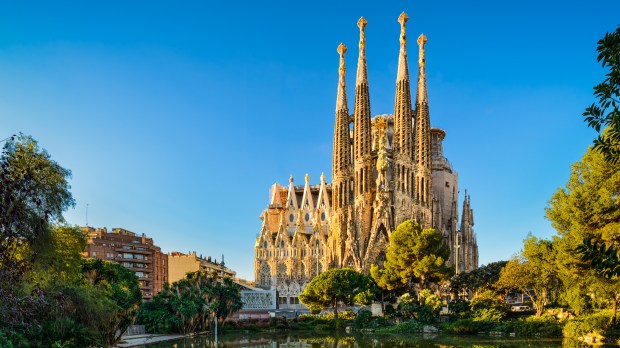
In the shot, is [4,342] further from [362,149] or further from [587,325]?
[362,149]

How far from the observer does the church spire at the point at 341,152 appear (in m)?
73.6

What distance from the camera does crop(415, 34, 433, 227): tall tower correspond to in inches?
2817

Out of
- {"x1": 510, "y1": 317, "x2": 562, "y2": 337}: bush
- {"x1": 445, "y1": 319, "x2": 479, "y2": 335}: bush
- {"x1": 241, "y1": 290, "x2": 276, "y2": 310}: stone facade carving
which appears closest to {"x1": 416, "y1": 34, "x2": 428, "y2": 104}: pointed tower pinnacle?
{"x1": 241, "y1": 290, "x2": 276, "y2": 310}: stone facade carving

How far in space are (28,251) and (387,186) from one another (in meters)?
51.6

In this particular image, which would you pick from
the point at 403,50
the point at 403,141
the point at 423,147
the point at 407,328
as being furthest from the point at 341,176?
the point at 407,328

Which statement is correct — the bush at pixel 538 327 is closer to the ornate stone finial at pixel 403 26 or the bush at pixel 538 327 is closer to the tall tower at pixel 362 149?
the tall tower at pixel 362 149

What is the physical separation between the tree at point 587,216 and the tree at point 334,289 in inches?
898

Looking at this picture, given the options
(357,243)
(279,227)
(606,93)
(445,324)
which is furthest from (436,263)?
(606,93)

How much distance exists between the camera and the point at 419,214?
232ft

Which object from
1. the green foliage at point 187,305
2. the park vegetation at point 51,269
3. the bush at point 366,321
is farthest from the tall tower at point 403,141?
the park vegetation at point 51,269

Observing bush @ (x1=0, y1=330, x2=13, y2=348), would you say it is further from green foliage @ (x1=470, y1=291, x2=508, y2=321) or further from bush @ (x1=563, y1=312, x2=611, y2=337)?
green foliage @ (x1=470, y1=291, x2=508, y2=321)

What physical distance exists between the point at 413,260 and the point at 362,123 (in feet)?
82.5

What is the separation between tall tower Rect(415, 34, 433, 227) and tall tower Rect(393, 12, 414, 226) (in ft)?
3.02

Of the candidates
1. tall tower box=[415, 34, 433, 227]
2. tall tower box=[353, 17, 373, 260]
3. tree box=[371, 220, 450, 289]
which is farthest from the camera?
tall tower box=[415, 34, 433, 227]
